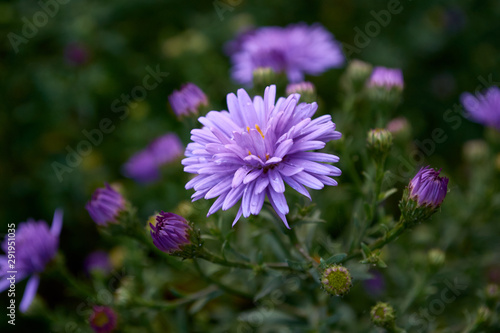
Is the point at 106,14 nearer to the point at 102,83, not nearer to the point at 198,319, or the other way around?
the point at 102,83

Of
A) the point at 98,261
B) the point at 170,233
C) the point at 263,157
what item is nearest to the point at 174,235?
the point at 170,233

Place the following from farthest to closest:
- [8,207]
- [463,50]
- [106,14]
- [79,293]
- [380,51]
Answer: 1. [463,50]
2. [380,51]
3. [106,14]
4. [8,207]
5. [79,293]

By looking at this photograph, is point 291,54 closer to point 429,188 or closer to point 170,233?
point 429,188

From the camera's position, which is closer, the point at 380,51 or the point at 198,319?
the point at 198,319

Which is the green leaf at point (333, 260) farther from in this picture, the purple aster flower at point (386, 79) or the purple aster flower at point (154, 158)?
the purple aster flower at point (154, 158)

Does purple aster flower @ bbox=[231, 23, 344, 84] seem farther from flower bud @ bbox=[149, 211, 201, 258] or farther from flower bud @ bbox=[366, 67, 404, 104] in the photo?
flower bud @ bbox=[149, 211, 201, 258]

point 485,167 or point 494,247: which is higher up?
point 485,167

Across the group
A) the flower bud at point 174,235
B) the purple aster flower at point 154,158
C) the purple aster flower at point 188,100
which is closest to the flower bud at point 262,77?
the purple aster flower at point 188,100

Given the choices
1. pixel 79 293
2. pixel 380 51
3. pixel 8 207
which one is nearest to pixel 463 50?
pixel 380 51
